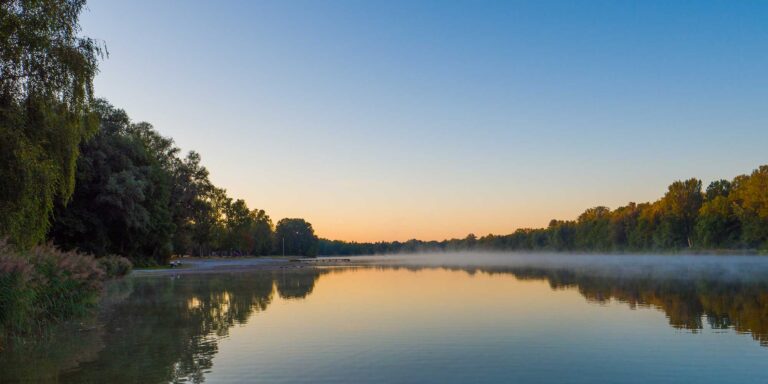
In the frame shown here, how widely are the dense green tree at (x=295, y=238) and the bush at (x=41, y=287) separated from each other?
161296mm

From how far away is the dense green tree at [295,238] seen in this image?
188 metres

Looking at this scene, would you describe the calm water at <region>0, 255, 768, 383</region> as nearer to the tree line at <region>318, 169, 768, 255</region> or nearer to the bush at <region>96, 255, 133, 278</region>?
the bush at <region>96, 255, 133, 278</region>

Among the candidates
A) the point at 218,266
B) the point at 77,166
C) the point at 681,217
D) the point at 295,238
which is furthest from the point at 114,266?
the point at 295,238

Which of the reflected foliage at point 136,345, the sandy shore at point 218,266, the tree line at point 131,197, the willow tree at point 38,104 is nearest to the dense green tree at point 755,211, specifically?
the sandy shore at point 218,266

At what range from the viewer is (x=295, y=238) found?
627 ft

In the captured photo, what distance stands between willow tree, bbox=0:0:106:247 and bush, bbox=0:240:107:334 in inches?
55.2

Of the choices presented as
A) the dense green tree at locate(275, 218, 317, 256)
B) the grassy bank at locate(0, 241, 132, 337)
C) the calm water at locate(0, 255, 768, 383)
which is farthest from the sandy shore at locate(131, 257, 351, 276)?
the dense green tree at locate(275, 218, 317, 256)

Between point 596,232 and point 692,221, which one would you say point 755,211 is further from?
point 596,232

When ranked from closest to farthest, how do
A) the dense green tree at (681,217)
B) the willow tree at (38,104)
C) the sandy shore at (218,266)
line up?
the willow tree at (38,104), the sandy shore at (218,266), the dense green tree at (681,217)

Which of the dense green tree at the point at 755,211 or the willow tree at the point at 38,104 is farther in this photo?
the dense green tree at the point at 755,211

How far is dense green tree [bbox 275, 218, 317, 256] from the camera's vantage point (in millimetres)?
187625

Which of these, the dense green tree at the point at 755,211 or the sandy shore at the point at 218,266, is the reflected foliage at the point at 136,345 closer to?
the sandy shore at the point at 218,266

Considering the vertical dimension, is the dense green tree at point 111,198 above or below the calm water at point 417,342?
above

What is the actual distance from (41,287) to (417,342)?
1195cm
